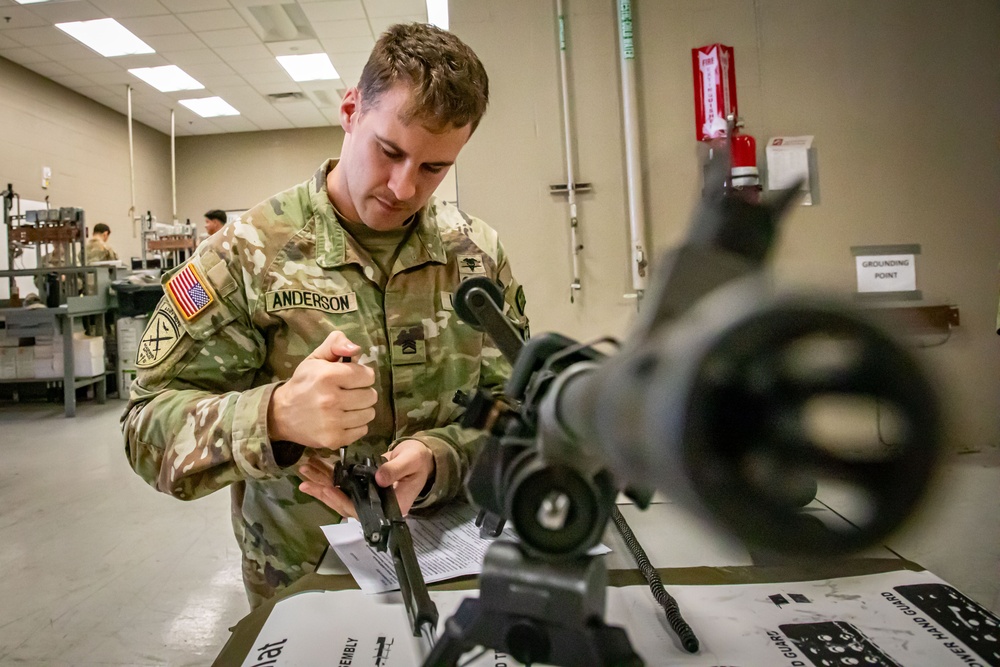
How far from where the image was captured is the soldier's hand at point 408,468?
0.84 meters

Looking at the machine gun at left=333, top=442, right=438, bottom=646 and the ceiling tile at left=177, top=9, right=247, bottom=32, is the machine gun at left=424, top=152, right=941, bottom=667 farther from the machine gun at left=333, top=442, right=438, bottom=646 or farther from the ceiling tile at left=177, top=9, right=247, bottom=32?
the ceiling tile at left=177, top=9, right=247, bottom=32

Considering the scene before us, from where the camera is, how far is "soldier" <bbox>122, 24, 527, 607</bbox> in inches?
31.3

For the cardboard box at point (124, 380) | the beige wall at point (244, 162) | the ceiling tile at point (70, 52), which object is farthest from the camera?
the beige wall at point (244, 162)

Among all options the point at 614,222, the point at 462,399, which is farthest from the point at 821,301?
the point at 614,222

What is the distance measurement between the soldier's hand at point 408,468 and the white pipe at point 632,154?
176 cm

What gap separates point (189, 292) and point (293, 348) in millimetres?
172

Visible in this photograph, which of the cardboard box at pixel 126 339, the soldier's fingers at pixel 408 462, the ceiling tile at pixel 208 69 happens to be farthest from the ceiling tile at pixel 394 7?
the soldier's fingers at pixel 408 462

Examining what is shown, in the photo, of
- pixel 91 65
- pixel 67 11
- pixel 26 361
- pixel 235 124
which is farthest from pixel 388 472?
pixel 235 124

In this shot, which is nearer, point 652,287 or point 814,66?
point 652,287

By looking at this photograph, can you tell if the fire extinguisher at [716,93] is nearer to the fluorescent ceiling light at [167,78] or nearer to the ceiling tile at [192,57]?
the ceiling tile at [192,57]

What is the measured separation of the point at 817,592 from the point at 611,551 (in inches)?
10.2

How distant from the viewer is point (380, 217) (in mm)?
1003

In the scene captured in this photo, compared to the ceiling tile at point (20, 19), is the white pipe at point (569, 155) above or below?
below

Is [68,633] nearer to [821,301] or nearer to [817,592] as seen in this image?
[817,592]
